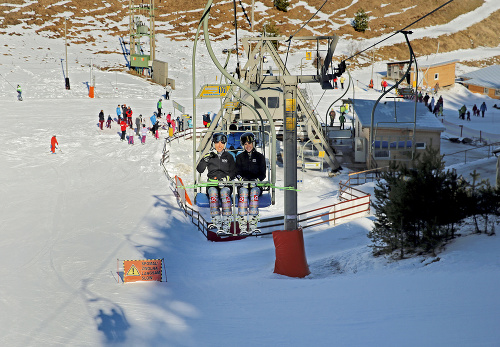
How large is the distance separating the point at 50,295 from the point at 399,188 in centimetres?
846

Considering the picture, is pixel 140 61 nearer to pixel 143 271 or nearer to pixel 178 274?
pixel 178 274

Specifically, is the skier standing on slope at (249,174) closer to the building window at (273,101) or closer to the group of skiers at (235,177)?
the group of skiers at (235,177)

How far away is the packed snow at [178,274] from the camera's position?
10914 mm

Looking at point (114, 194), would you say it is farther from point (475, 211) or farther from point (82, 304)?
point (475, 211)

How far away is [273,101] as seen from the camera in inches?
1261

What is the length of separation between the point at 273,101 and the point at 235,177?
20340 millimetres

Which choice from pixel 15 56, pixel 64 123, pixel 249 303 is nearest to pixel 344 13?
pixel 15 56

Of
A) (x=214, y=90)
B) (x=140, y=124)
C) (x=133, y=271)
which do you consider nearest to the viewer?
(x=133, y=271)

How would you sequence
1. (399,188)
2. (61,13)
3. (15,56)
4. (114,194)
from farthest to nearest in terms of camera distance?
(61,13), (15,56), (114,194), (399,188)

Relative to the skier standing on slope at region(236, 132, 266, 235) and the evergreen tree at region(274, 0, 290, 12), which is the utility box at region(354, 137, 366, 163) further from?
the evergreen tree at region(274, 0, 290, 12)

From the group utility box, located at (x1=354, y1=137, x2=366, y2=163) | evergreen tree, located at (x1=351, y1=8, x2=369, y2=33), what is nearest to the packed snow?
utility box, located at (x1=354, y1=137, x2=366, y2=163)

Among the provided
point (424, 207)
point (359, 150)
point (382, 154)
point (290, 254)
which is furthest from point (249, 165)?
point (359, 150)

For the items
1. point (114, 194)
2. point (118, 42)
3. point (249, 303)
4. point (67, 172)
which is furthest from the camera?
point (118, 42)

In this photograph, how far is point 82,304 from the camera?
13664 mm
